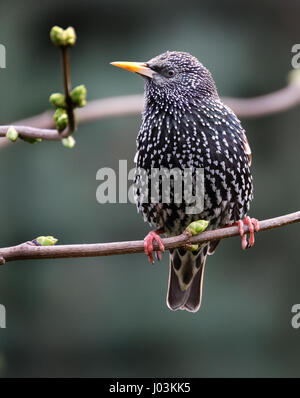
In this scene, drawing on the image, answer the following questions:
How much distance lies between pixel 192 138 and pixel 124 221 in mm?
2214

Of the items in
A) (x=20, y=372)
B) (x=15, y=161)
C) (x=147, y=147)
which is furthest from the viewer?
(x=15, y=161)

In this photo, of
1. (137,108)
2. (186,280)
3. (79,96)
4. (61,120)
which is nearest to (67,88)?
(79,96)

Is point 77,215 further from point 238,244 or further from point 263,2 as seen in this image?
point 263,2

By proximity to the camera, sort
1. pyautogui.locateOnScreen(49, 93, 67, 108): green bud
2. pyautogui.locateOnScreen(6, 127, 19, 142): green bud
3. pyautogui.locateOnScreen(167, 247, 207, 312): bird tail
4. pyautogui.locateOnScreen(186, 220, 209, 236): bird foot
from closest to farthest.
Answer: pyautogui.locateOnScreen(49, 93, 67, 108): green bud → pyautogui.locateOnScreen(6, 127, 19, 142): green bud → pyautogui.locateOnScreen(186, 220, 209, 236): bird foot → pyautogui.locateOnScreen(167, 247, 207, 312): bird tail

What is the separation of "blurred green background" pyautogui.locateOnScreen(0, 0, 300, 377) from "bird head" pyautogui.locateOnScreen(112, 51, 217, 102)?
204 cm

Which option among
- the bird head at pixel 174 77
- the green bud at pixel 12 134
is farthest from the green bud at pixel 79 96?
the bird head at pixel 174 77

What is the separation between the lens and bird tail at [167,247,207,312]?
3.47 meters

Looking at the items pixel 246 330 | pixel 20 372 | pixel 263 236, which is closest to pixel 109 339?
pixel 20 372

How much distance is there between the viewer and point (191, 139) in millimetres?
2855

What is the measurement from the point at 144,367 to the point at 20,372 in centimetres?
95

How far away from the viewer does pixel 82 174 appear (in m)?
5.02

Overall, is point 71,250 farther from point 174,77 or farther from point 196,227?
point 174,77

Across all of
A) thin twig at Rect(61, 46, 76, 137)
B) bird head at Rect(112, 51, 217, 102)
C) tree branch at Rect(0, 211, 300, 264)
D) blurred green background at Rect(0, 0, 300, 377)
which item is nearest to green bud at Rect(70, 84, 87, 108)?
thin twig at Rect(61, 46, 76, 137)

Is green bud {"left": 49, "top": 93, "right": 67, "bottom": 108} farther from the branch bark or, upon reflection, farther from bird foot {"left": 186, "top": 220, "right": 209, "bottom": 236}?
the branch bark
